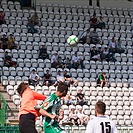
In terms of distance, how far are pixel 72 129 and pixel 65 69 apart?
6.86 meters

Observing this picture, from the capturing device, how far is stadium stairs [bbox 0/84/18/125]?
21748 millimetres

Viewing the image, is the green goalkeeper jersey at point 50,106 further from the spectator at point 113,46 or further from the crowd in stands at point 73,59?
the spectator at point 113,46

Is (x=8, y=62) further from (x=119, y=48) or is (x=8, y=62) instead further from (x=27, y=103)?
(x=27, y=103)

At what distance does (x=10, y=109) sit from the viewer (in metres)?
22.5

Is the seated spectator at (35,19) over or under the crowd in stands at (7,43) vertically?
over

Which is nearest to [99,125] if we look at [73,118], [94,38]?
[73,118]

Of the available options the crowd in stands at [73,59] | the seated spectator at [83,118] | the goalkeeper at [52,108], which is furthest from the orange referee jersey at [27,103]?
the seated spectator at [83,118]

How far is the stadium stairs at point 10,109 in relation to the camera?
856 inches

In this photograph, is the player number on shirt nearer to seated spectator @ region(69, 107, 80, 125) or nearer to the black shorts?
the black shorts

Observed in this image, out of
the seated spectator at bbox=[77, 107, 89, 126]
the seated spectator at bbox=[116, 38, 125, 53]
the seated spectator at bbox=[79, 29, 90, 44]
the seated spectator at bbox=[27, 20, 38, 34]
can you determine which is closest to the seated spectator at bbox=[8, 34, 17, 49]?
the seated spectator at bbox=[27, 20, 38, 34]

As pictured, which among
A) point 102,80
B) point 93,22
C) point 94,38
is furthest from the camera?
point 93,22

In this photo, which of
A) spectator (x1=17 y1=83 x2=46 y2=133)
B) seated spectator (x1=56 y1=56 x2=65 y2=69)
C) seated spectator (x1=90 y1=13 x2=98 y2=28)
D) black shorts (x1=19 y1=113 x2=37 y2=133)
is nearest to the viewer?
black shorts (x1=19 y1=113 x2=37 y2=133)

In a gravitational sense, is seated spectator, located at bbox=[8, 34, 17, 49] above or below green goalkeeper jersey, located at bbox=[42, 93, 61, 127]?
above

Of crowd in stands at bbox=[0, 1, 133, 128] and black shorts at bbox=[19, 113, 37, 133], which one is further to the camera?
crowd in stands at bbox=[0, 1, 133, 128]
